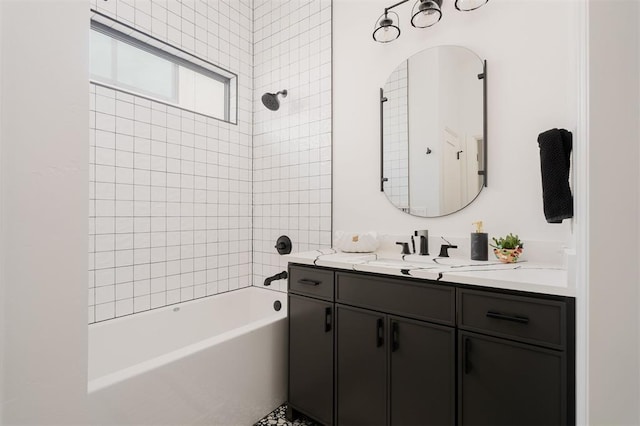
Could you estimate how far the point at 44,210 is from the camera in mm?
697

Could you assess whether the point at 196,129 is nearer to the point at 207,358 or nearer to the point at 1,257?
the point at 207,358

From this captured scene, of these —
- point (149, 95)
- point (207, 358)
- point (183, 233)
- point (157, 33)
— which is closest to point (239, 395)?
point (207, 358)

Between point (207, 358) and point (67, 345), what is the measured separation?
929 millimetres

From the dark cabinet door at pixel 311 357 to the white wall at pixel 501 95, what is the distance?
0.71 m

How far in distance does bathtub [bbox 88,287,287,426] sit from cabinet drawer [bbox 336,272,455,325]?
60 centimetres

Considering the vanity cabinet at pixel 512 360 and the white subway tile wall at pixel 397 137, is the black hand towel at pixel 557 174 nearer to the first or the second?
the vanity cabinet at pixel 512 360

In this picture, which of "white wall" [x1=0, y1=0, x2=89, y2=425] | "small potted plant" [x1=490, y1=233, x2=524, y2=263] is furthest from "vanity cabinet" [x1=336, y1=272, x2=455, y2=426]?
"white wall" [x1=0, y1=0, x2=89, y2=425]

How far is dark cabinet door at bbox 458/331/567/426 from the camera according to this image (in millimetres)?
1034

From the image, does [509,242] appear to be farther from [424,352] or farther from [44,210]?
[44,210]

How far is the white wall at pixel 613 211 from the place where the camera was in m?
0.76

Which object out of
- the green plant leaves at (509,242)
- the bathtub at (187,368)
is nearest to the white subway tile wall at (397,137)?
the green plant leaves at (509,242)

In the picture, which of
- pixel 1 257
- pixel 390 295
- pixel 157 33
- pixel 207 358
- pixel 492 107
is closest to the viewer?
pixel 1 257

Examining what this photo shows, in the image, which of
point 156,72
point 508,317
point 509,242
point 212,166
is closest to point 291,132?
point 212,166

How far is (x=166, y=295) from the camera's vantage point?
219 cm
